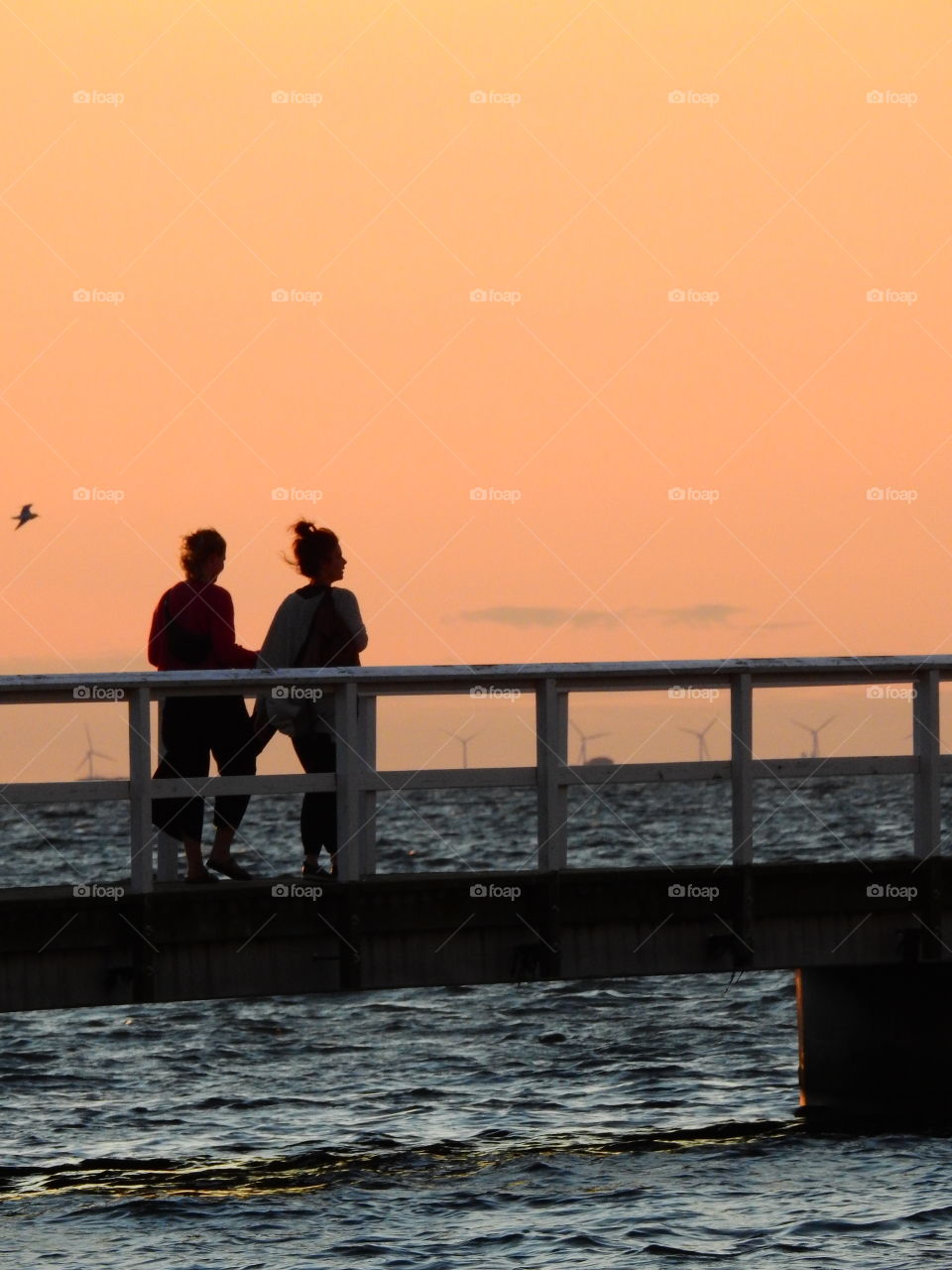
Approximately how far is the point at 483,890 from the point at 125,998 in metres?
2.00

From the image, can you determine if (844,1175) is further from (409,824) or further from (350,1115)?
(409,824)

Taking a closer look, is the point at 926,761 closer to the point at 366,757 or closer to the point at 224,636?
the point at 366,757

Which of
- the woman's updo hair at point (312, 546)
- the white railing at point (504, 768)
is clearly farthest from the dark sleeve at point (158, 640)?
the woman's updo hair at point (312, 546)

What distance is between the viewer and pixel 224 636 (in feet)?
38.2

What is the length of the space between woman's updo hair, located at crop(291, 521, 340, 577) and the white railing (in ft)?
1.89

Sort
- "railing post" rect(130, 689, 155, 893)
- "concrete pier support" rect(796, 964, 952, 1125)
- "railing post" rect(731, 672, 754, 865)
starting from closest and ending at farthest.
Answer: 1. "railing post" rect(130, 689, 155, 893)
2. "railing post" rect(731, 672, 754, 865)
3. "concrete pier support" rect(796, 964, 952, 1125)

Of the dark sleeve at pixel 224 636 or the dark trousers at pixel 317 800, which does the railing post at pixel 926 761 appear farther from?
the dark sleeve at pixel 224 636

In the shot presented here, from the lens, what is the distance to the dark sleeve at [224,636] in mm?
11586

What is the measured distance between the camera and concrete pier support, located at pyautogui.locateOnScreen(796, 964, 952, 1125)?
13789 millimetres

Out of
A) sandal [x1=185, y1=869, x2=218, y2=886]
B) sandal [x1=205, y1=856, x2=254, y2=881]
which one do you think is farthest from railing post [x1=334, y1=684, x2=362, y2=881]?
sandal [x1=185, y1=869, x2=218, y2=886]

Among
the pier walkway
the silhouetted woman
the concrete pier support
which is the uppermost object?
the silhouetted woman

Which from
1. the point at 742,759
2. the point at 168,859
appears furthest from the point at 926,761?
the point at 168,859

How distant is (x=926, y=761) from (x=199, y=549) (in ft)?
14.3

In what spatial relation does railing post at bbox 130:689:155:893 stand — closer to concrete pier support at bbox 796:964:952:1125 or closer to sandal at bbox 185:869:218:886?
sandal at bbox 185:869:218:886
